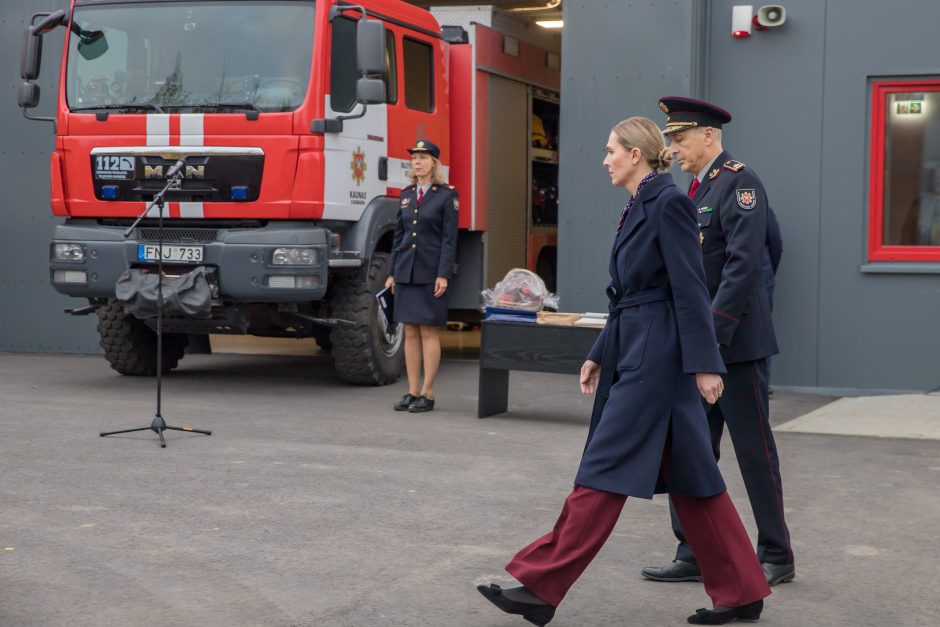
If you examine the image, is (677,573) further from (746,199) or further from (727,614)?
(746,199)

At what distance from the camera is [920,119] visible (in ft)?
37.7

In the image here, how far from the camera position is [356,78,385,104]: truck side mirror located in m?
10.2

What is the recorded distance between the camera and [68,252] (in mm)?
10641

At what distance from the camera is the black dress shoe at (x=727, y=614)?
480 centimetres

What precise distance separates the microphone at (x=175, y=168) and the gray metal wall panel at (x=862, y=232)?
5.23m

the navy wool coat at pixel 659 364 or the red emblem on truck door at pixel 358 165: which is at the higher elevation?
the red emblem on truck door at pixel 358 165

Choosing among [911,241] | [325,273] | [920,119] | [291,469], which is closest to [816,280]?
[911,241]

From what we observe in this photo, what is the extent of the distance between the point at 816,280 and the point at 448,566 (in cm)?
694

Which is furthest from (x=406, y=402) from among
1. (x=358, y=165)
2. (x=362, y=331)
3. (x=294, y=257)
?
(x=358, y=165)

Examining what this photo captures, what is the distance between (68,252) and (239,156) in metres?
1.54

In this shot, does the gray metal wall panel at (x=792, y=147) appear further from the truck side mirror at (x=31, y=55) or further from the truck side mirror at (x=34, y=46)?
the truck side mirror at (x=31, y=55)

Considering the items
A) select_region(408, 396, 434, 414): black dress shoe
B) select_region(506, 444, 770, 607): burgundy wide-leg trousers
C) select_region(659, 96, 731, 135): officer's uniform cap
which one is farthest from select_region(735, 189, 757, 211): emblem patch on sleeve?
select_region(408, 396, 434, 414): black dress shoe

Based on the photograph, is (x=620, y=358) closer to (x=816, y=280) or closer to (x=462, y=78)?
(x=816, y=280)

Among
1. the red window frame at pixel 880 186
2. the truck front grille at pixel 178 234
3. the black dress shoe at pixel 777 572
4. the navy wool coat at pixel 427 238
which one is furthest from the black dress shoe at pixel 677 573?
the red window frame at pixel 880 186
